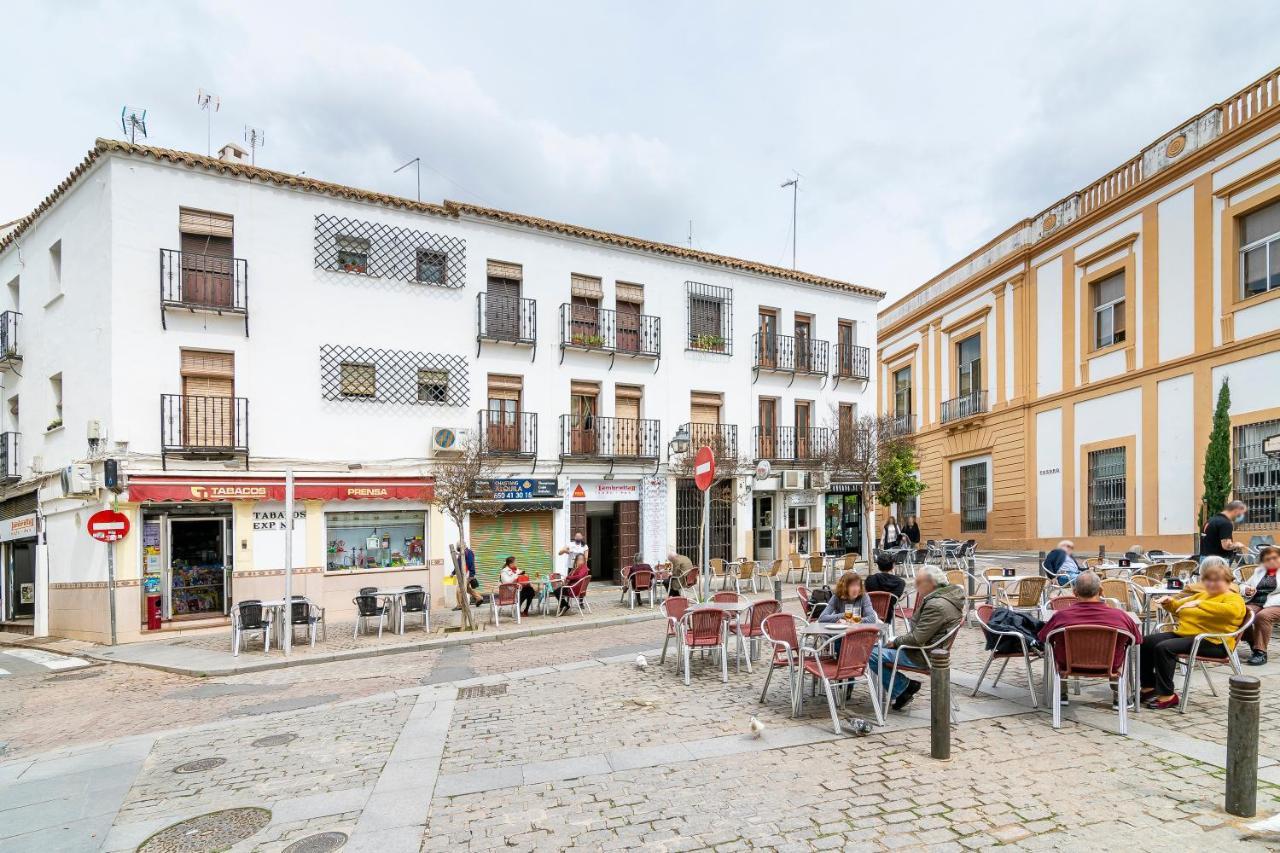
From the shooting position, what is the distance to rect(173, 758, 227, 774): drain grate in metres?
5.98

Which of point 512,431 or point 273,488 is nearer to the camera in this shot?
point 273,488

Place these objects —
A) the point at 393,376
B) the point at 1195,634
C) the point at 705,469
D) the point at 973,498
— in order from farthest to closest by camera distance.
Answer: the point at 973,498, the point at 393,376, the point at 705,469, the point at 1195,634

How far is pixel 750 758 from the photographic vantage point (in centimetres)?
548

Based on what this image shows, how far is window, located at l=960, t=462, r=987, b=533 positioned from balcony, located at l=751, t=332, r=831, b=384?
795 cm

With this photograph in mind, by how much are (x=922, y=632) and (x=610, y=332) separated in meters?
15.3

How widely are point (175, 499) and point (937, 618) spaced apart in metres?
14.5

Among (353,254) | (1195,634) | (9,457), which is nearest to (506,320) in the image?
(353,254)

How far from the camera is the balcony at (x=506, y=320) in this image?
18.5 m

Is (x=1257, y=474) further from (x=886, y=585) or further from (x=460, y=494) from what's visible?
(x=460, y=494)

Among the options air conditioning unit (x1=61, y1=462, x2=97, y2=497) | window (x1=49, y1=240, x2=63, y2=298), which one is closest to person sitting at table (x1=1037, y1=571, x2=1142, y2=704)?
air conditioning unit (x1=61, y1=462, x2=97, y2=497)

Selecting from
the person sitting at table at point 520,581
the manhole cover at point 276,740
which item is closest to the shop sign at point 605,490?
the person sitting at table at point 520,581

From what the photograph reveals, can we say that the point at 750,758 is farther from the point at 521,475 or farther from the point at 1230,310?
the point at 1230,310

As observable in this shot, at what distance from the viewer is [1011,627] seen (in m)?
6.60

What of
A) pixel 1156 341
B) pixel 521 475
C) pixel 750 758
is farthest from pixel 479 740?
pixel 1156 341
